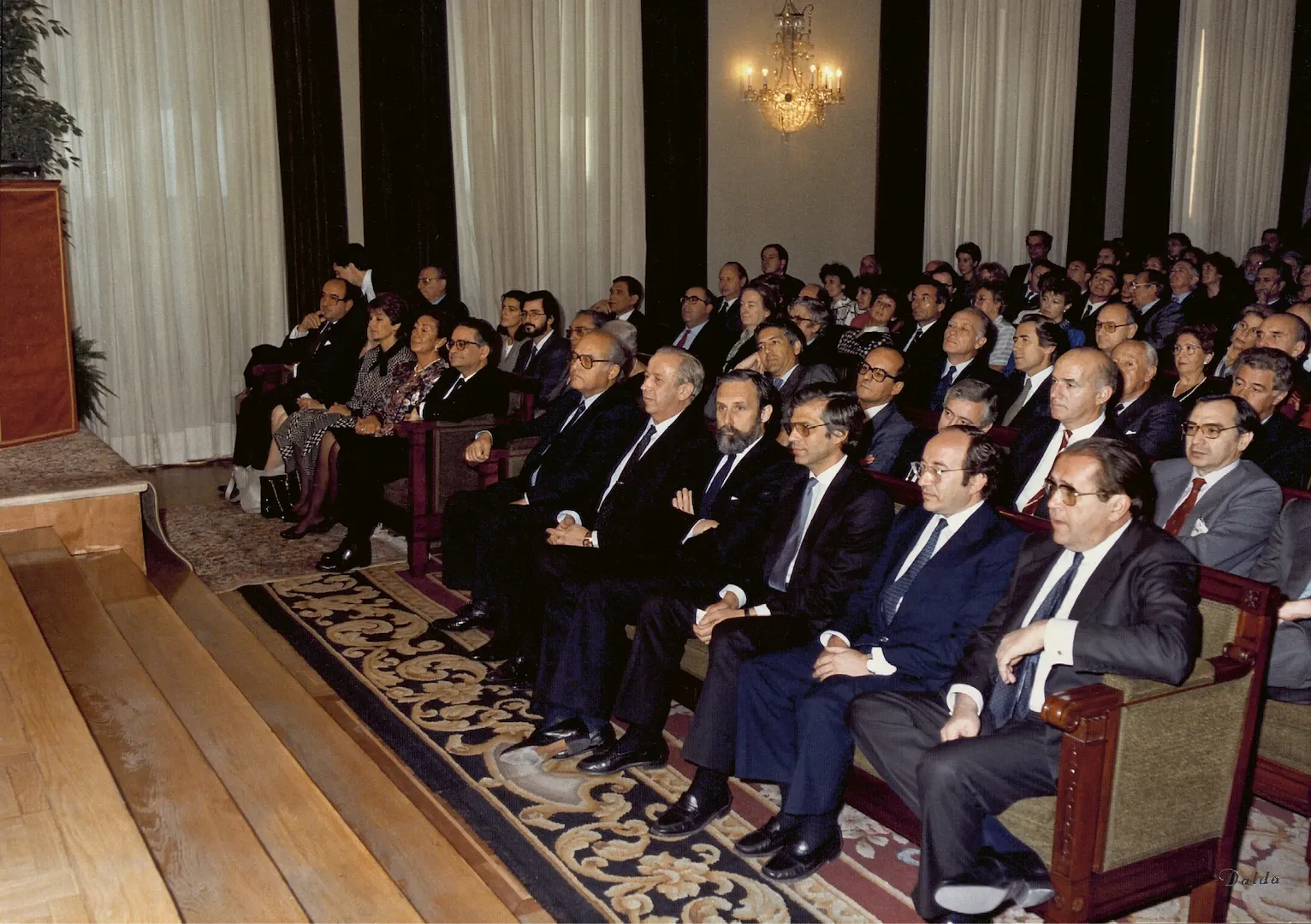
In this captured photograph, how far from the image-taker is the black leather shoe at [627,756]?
4.32m

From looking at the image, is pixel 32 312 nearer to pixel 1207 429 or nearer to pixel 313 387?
pixel 313 387

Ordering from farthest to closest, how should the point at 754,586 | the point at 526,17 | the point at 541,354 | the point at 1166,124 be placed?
1. the point at 1166,124
2. the point at 526,17
3. the point at 541,354
4. the point at 754,586

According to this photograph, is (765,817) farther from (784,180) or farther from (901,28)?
(901,28)

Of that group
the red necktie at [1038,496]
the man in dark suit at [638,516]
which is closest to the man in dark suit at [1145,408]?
the red necktie at [1038,496]

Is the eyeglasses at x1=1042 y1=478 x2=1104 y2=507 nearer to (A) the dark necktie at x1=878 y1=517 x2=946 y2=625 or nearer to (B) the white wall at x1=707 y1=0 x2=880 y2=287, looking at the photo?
(A) the dark necktie at x1=878 y1=517 x2=946 y2=625

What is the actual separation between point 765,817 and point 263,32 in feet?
24.6

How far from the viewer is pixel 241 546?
7055 mm

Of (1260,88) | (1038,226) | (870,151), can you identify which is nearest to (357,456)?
(870,151)

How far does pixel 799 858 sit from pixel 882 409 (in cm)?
255

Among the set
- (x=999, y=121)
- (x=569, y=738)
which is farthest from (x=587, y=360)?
(x=999, y=121)

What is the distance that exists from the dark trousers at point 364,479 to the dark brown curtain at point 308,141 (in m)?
2.97

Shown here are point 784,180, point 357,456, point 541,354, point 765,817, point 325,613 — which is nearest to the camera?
point 765,817

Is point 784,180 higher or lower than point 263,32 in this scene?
lower

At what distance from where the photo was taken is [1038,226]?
1413 cm
